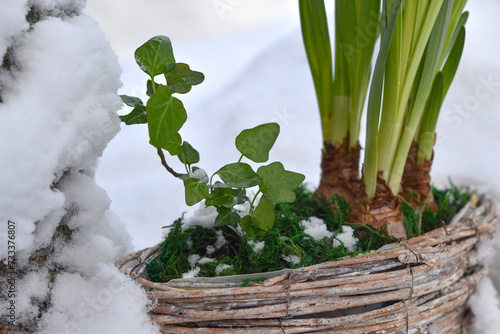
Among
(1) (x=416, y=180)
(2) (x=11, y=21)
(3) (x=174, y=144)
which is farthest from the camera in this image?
(1) (x=416, y=180)

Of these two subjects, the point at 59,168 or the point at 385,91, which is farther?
the point at 385,91

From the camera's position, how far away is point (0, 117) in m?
0.42

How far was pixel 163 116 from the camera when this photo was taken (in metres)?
0.46

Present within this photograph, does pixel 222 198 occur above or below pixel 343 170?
below

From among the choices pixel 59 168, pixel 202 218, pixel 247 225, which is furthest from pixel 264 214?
pixel 59 168

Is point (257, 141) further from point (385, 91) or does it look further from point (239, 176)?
point (385, 91)

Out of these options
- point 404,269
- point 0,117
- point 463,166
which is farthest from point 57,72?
point 463,166

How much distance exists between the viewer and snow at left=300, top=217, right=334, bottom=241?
0.62m

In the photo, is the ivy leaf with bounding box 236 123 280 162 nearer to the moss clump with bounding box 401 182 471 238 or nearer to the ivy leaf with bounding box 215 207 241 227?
the ivy leaf with bounding box 215 207 241 227

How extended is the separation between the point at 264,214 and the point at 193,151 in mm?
116

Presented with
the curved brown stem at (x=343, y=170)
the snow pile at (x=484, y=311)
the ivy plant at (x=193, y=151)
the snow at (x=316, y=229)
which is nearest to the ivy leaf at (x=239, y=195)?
the ivy plant at (x=193, y=151)

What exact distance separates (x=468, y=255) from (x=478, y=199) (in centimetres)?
23

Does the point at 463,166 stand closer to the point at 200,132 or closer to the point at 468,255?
the point at 468,255

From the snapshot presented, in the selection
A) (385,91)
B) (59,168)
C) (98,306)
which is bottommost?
(98,306)
